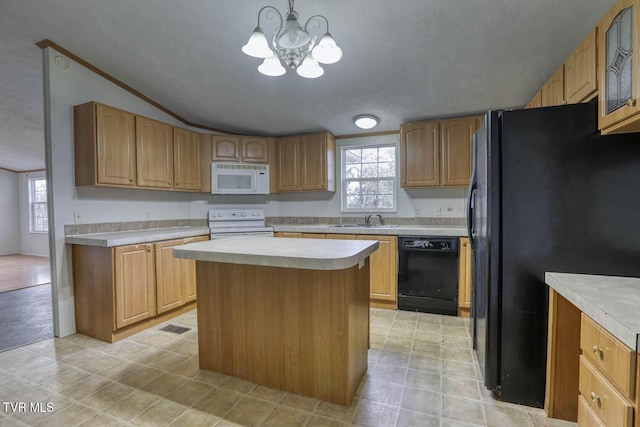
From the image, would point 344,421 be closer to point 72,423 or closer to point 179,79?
point 72,423

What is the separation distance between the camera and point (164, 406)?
174cm

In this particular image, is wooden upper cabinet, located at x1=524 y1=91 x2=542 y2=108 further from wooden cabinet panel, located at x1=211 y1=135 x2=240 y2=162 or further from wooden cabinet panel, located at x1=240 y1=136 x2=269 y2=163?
wooden cabinet panel, located at x1=211 y1=135 x2=240 y2=162

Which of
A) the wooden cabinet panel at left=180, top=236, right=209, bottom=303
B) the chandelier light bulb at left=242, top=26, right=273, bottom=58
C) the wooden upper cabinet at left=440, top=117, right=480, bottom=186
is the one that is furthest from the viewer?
the wooden upper cabinet at left=440, top=117, right=480, bottom=186

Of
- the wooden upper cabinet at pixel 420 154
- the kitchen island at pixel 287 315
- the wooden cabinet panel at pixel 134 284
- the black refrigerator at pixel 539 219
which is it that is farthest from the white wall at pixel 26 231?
the black refrigerator at pixel 539 219

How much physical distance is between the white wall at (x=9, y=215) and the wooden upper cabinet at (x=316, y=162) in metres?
8.01

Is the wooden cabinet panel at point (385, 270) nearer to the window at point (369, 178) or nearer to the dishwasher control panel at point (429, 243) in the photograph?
the dishwasher control panel at point (429, 243)

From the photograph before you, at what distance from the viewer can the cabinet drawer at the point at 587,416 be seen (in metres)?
1.07

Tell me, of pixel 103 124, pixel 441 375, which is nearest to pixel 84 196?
pixel 103 124

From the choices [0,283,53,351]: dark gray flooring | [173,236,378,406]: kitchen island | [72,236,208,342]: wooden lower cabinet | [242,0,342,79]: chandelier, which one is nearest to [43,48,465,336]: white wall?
[72,236,208,342]: wooden lower cabinet

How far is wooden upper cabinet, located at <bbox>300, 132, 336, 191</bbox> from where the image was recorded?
13.5 ft

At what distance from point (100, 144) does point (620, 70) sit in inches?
148

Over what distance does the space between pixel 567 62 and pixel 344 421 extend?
294cm

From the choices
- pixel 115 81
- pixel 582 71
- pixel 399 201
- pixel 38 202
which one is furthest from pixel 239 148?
pixel 38 202

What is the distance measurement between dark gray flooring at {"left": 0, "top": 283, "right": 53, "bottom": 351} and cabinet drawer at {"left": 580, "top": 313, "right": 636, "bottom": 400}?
3.91 m
